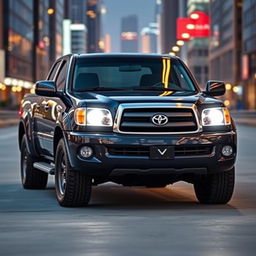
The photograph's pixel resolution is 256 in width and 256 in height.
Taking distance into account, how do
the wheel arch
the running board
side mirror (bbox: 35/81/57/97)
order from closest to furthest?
the wheel arch, side mirror (bbox: 35/81/57/97), the running board

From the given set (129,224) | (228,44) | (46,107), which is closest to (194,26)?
(228,44)

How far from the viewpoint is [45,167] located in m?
13.6

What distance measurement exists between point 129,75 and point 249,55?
419ft

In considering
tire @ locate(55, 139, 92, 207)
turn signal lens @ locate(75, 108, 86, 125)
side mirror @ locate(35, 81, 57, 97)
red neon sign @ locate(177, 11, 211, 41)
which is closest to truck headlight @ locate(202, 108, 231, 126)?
turn signal lens @ locate(75, 108, 86, 125)

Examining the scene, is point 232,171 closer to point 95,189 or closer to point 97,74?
point 97,74

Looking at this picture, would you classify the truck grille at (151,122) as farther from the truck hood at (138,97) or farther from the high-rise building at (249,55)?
the high-rise building at (249,55)

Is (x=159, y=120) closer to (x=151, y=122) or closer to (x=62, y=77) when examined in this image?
(x=151, y=122)

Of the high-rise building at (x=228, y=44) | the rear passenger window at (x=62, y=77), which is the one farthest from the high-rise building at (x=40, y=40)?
the rear passenger window at (x=62, y=77)

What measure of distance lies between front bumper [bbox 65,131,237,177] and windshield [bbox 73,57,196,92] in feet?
4.32

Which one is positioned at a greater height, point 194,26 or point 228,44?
point 194,26

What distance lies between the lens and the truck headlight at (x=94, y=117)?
A: 1174 centimetres

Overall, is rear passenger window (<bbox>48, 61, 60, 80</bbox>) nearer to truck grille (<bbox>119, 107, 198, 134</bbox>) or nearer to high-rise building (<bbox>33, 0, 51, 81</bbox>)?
truck grille (<bbox>119, 107, 198, 134</bbox>)

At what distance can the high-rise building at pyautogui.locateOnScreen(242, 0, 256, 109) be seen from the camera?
137 m

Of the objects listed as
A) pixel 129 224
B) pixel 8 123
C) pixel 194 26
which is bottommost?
pixel 8 123
